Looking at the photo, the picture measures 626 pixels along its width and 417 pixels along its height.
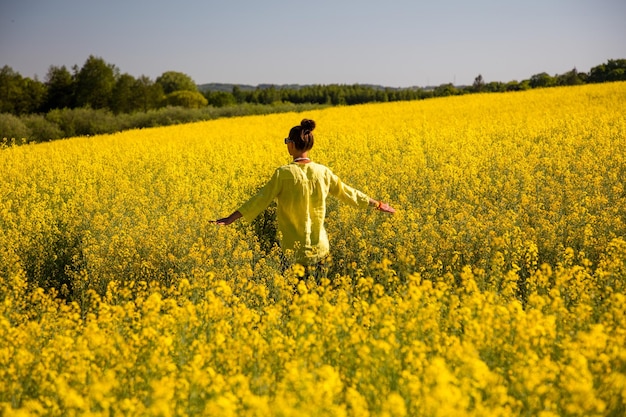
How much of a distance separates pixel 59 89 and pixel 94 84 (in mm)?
2588

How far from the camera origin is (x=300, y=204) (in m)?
4.92

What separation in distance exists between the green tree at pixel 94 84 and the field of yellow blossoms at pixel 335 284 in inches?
1090

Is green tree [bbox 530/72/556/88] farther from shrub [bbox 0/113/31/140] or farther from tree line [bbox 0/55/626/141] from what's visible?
shrub [bbox 0/113/31/140]

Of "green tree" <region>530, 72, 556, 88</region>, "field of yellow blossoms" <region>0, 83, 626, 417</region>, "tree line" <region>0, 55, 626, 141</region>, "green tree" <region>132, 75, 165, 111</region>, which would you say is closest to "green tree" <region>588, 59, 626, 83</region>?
"tree line" <region>0, 55, 626, 141</region>

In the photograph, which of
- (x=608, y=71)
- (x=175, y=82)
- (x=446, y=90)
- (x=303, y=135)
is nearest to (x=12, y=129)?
(x=303, y=135)

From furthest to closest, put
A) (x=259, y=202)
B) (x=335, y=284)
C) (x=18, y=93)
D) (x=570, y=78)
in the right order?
(x=570, y=78), (x=18, y=93), (x=335, y=284), (x=259, y=202)

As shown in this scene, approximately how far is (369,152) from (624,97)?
46.6 feet

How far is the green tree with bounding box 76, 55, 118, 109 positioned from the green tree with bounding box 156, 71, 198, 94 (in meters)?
42.2

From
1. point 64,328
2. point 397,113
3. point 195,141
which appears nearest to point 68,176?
point 195,141

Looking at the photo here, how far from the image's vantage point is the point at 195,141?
1587cm

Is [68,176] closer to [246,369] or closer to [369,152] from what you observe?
[369,152]

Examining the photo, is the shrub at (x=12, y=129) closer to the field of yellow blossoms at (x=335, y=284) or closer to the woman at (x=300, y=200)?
the field of yellow blossoms at (x=335, y=284)

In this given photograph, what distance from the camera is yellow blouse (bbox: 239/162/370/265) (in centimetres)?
487

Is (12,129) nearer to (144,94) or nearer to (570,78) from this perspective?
(144,94)
